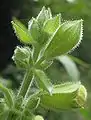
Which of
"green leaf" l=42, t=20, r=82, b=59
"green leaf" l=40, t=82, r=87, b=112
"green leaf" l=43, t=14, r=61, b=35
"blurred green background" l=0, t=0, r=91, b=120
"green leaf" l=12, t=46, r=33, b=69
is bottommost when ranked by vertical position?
"green leaf" l=40, t=82, r=87, b=112

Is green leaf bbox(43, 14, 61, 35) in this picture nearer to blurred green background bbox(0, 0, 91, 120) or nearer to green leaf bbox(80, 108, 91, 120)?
green leaf bbox(80, 108, 91, 120)

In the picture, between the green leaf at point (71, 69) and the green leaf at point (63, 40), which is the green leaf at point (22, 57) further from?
the green leaf at point (71, 69)

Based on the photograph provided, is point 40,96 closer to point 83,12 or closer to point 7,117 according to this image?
point 7,117

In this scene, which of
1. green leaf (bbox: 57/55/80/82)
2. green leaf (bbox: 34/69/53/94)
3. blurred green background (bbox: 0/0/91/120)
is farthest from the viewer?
blurred green background (bbox: 0/0/91/120)

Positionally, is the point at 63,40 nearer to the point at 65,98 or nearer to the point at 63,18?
the point at 65,98

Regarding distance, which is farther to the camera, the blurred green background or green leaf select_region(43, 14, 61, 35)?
the blurred green background

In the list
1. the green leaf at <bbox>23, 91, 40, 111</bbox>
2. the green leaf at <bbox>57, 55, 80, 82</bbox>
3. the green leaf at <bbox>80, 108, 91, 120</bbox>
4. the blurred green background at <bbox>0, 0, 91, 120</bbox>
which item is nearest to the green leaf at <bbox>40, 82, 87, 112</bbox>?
the green leaf at <bbox>23, 91, 40, 111</bbox>

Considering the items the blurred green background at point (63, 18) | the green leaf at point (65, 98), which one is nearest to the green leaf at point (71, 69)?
the blurred green background at point (63, 18)
